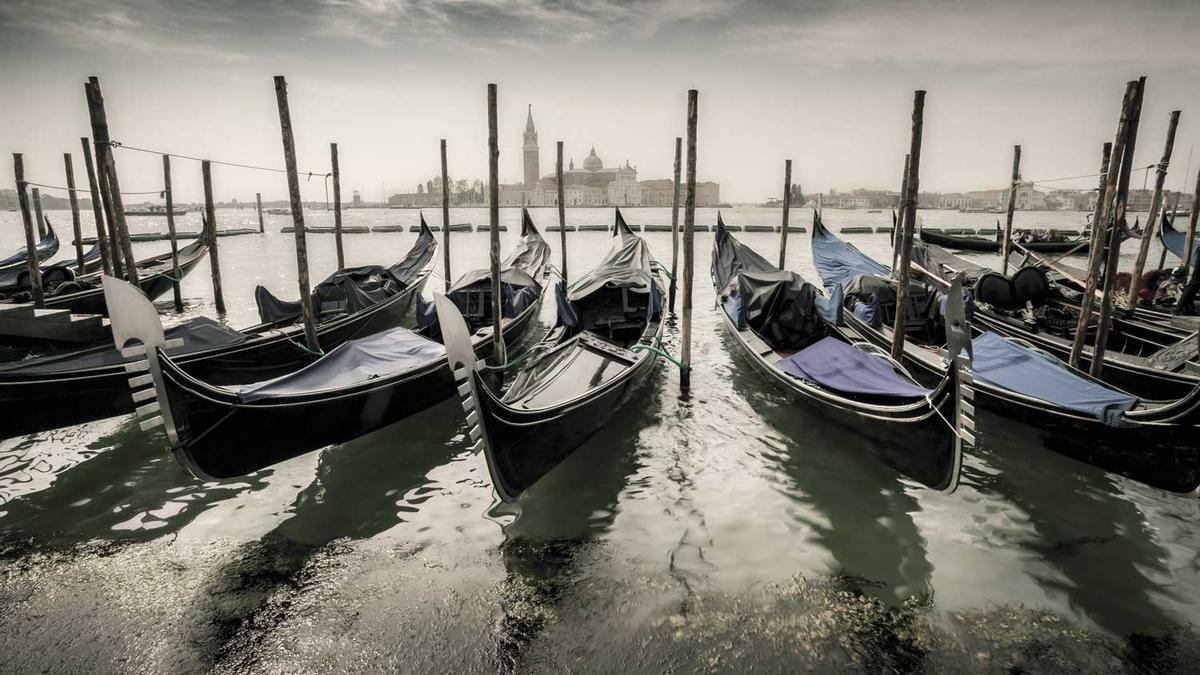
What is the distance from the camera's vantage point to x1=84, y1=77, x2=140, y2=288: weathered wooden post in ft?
19.6

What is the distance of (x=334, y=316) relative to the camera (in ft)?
24.2

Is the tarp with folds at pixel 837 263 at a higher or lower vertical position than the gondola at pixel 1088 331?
higher

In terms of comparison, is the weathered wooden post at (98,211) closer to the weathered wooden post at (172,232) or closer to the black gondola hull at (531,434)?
the weathered wooden post at (172,232)

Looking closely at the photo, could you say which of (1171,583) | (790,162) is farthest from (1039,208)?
(1171,583)

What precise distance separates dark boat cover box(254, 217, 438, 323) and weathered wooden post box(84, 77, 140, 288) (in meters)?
1.46

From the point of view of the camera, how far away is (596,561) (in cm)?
307

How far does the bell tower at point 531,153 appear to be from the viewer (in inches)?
3489

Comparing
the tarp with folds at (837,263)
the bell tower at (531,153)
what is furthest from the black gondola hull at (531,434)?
the bell tower at (531,153)

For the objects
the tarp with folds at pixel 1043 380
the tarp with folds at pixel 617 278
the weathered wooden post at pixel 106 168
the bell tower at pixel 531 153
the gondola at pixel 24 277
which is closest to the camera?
the tarp with folds at pixel 1043 380

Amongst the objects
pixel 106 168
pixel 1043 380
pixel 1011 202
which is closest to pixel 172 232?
pixel 106 168

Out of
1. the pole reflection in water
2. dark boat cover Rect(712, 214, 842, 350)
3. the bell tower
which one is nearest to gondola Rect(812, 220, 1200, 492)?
dark boat cover Rect(712, 214, 842, 350)

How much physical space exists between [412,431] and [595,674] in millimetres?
2907

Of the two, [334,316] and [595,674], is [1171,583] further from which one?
[334,316]

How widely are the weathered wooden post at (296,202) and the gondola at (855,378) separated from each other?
4297mm
